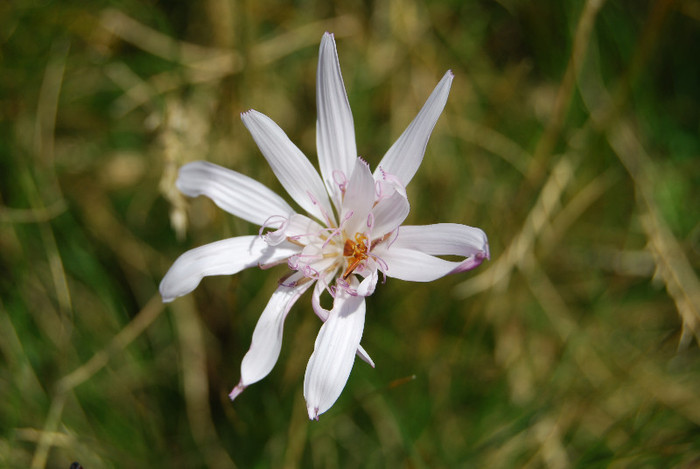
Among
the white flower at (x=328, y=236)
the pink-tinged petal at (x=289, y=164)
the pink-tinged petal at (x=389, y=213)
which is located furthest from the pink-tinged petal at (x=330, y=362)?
the pink-tinged petal at (x=289, y=164)

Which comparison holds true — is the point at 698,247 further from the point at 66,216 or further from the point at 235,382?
the point at 66,216

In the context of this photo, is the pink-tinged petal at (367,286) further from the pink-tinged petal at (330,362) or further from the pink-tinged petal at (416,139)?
the pink-tinged petal at (416,139)

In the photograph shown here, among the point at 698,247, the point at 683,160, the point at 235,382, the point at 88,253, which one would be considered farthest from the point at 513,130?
the point at 88,253

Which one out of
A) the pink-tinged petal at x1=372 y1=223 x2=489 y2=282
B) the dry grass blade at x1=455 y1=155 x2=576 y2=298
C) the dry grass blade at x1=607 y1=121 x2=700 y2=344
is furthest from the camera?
the dry grass blade at x1=455 y1=155 x2=576 y2=298

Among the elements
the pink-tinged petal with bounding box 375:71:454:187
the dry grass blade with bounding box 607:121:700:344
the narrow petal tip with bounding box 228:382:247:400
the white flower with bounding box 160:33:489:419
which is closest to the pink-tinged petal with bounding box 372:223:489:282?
the white flower with bounding box 160:33:489:419

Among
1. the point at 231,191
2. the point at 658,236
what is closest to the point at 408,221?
the point at 658,236

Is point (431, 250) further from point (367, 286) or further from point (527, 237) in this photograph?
point (527, 237)

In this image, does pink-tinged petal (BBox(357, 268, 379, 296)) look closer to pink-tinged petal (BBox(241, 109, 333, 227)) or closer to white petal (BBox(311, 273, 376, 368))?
white petal (BBox(311, 273, 376, 368))
